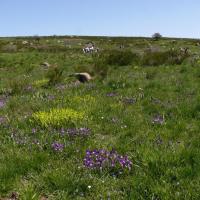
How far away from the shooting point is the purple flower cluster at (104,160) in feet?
21.0

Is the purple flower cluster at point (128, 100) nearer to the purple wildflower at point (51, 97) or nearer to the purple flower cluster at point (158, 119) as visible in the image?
the purple flower cluster at point (158, 119)

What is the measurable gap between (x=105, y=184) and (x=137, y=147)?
1539 mm

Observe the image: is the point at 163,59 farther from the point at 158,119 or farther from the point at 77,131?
the point at 77,131

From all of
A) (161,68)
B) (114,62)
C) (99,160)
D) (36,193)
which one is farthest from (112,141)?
(114,62)

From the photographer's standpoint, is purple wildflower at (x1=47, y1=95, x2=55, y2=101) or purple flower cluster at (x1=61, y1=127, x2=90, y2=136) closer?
purple flower cluster at (x1=61, y1=127, x2=90, y2=136)

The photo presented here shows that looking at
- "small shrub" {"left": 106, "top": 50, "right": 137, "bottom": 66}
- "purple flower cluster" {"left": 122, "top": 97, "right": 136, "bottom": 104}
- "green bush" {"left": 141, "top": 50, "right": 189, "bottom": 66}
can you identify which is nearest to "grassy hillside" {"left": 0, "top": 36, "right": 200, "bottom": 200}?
"purple flower cluster" {"left": 122, "top": 97, "right": 136, "bottom": 104}

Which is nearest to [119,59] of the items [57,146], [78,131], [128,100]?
[128,100]

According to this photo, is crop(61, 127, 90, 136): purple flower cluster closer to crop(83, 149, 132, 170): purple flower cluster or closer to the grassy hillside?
the grassy hillside

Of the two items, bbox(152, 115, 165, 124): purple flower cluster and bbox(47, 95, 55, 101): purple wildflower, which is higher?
bbox(152, 115, 165, 124): purple flower cluster

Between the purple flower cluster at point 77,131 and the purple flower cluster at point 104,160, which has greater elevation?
the purple flower cluster at point 104,160

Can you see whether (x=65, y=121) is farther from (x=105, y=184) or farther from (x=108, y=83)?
(x=108, y=83)

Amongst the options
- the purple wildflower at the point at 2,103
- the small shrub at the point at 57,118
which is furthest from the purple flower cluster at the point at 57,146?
the purple wildflower at the point at 2,103

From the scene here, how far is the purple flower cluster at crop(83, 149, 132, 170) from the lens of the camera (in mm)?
6402

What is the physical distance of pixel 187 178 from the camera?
5.74 m
